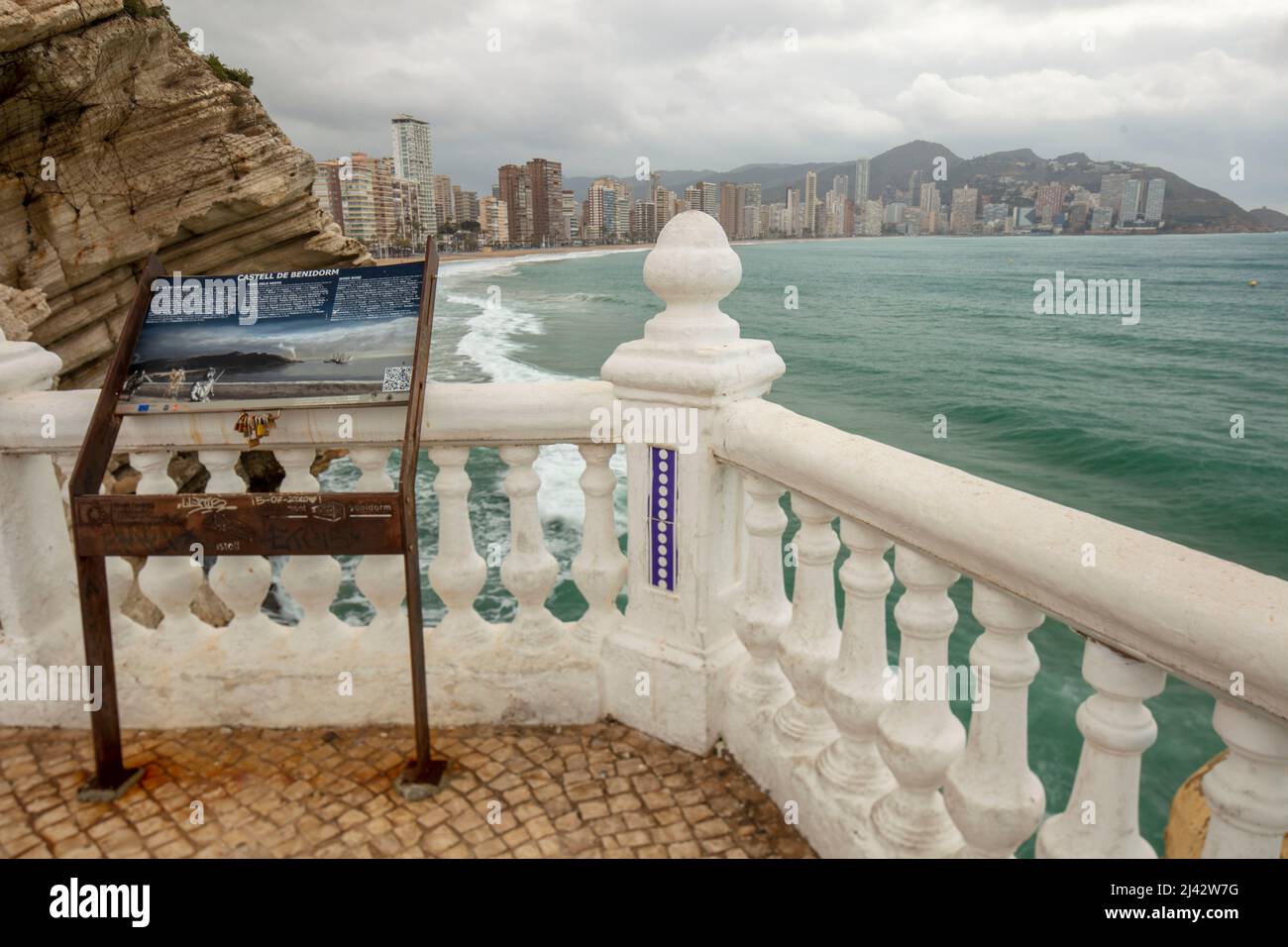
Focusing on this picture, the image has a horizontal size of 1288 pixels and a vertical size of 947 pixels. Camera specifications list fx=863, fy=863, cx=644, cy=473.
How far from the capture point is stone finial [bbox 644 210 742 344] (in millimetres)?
2840

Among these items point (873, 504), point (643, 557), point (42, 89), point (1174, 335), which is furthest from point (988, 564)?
point (1174, 335)

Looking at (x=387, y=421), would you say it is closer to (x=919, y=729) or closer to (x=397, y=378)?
(x=397, y=378)

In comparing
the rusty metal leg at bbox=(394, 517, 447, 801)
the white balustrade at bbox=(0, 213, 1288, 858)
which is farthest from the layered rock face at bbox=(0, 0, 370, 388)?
the rusty metal leg at bbox=(394, 517, 447, 801)

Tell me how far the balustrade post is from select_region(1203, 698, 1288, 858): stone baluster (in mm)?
1704

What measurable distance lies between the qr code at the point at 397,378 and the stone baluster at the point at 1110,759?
6.80 feet

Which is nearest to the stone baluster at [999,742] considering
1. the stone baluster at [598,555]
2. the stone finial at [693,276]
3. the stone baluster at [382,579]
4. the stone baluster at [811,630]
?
the stone baluster at [811,630]

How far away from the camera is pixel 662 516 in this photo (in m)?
3.04

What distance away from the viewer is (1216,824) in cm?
149

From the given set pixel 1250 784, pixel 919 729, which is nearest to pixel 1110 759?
pixel 1250 784

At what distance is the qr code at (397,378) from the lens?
2779mm

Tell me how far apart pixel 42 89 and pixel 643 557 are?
15.2 metres

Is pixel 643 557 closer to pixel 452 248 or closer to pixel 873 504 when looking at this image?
pixel 873 504

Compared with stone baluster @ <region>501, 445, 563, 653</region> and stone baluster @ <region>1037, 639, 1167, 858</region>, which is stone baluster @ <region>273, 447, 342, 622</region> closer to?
stone baluster @ <region>501, 445, 563, 653</region>
